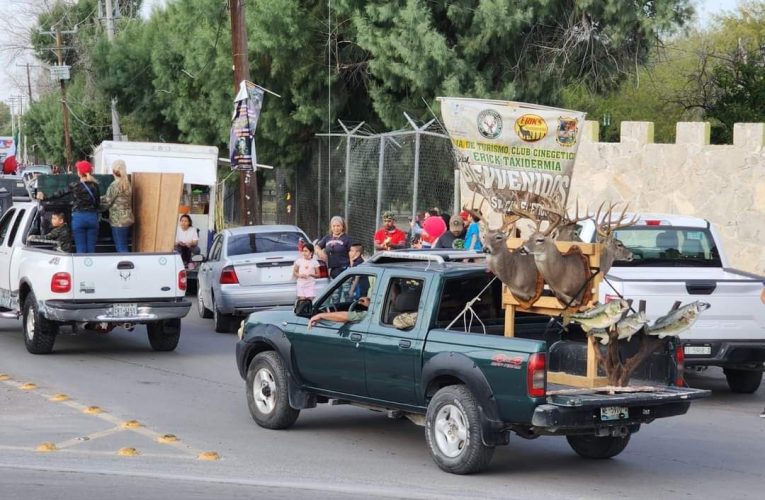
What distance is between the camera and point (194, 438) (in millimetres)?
10586

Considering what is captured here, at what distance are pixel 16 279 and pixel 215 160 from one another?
9.98 m

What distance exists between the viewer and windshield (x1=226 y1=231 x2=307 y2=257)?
1927 centimetres

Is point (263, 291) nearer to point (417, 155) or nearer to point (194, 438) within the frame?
point (417, 155)

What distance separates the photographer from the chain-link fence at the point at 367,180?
80.1ft

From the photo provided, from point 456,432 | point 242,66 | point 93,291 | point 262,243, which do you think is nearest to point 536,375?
point 456,432

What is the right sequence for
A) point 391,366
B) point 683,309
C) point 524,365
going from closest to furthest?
point 524,365 < point 683,309 < point 391,366

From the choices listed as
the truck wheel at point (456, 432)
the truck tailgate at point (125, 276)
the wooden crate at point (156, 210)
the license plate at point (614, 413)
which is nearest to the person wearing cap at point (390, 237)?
the wooden crate at point (156, 210)

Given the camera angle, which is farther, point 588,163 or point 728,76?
point 728,76

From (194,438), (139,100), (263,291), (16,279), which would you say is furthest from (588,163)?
(139,100)

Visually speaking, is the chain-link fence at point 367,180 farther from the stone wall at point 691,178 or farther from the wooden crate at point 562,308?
the wooden crate at point 562,308

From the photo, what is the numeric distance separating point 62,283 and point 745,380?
8.29 metres

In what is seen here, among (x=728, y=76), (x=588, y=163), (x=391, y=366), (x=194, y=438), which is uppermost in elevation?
(x=728, y=76)

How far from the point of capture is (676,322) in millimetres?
8906

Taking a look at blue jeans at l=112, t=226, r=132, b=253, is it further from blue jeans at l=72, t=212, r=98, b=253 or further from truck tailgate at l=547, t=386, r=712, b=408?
truck tailgate at l=547, t=386, r=712, b=408
